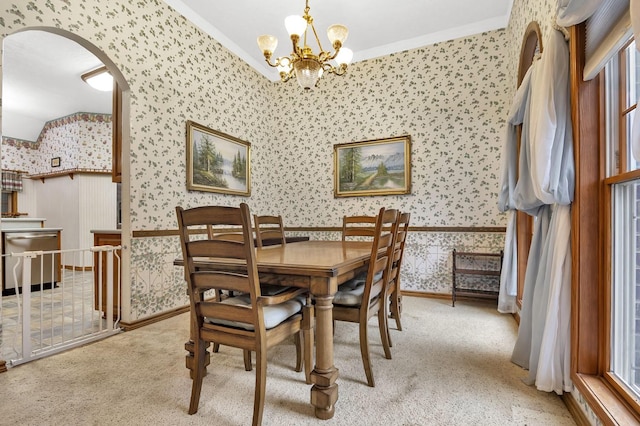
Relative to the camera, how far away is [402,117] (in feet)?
12.6

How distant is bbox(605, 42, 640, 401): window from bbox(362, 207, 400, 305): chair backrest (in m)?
0.98

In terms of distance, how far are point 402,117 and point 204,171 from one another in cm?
246

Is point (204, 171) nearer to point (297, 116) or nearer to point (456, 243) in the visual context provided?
point (297, 116)

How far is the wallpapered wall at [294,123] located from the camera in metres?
2.66

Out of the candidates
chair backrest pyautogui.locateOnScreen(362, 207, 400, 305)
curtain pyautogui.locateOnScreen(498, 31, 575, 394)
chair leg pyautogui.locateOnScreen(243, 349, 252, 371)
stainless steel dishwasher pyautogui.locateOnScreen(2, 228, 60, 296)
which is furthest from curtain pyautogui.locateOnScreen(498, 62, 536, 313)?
stainless steel dishwasher pyautogui.locateOnScreen(2, 228, 60, 296)

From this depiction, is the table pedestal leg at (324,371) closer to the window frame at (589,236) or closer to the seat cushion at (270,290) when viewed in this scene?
the seat cushion at (270,290)

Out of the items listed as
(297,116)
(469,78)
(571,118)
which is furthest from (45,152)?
(571,118)

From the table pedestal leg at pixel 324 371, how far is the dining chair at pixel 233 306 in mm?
136

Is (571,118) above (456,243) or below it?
above

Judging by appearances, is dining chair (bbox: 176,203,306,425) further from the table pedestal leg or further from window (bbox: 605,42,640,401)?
window (bbox: 605,42,640,401)

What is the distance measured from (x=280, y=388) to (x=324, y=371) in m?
0.37

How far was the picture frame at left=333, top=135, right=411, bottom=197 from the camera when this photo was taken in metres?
3.81

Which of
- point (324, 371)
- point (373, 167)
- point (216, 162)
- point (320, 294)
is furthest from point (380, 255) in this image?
point (216, 162)

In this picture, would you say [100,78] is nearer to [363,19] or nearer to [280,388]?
[363,19]
